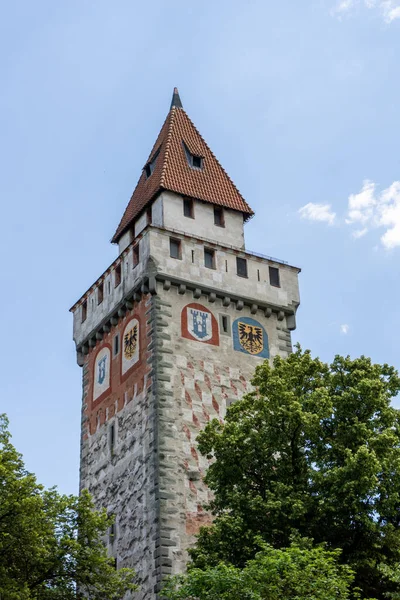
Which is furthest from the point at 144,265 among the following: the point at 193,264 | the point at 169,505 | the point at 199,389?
the point at 169,505

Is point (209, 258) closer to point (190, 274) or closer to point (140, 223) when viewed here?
point (190, 274)

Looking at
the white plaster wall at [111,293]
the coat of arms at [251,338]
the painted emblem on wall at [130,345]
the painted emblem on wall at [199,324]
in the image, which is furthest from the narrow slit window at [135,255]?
the coat of arms at [251,338]

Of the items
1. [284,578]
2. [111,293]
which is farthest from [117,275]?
[284,578]

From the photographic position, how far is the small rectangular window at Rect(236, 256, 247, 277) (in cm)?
3781

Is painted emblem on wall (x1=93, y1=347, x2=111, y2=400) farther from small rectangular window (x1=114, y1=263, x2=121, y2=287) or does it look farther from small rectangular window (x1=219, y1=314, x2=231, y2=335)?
small rectangular window (x1=219, y1=314, x2=231, y2=335)

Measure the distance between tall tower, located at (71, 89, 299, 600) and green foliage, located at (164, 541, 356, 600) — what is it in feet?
22.4

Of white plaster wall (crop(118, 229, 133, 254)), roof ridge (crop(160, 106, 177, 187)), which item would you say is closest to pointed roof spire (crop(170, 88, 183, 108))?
roof ridge (crop(160, 106, 177, 187))

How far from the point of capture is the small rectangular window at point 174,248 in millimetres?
36594

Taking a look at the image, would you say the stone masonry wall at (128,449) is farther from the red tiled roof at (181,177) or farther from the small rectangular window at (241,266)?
the red tiled roof at (181,177)

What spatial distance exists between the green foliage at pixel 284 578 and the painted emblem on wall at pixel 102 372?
13842 mm

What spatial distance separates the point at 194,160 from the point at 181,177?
5.71 ft

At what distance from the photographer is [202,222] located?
39188 mm

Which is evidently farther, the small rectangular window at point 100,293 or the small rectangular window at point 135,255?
the small rectangular window at point 100,293

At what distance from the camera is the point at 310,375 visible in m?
28.5
